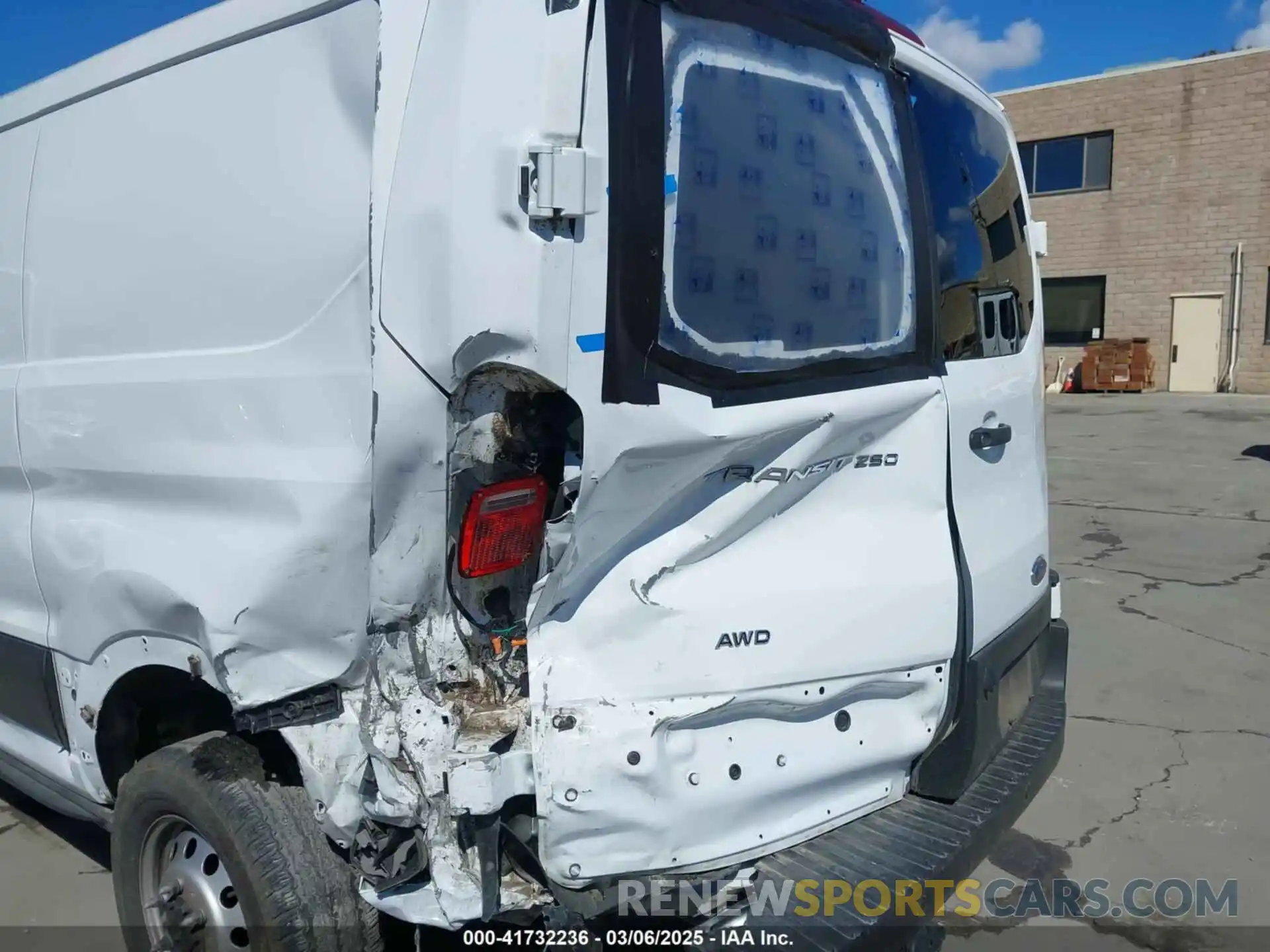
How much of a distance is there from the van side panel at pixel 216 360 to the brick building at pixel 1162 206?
82.5 feet

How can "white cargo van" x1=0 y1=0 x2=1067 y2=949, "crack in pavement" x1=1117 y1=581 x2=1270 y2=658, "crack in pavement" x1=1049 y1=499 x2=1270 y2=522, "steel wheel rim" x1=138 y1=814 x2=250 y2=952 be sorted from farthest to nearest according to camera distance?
"crack in pavement" x1=1049 y1=499 x2=1270 y2=522, "crack in pavement" x1=1117 y1=581 x2=1270 y2=658, "steel wheel rim" x1=138 y1=814 x2=250 y2=952, "white cargo van" x1=0 y1=0 x2=1067 y2=949

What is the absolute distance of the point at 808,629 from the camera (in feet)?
6.89

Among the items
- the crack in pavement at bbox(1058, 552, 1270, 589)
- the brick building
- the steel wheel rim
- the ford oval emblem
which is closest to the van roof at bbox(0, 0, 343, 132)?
the steel wheel rim

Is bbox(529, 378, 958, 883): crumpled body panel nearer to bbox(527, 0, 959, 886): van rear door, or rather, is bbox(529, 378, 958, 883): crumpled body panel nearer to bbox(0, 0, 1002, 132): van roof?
bbox(527, 0, 959, 886): van rear door

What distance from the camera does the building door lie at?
23.0m

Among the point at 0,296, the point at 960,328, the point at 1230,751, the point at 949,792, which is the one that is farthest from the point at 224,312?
the point at 1230,751

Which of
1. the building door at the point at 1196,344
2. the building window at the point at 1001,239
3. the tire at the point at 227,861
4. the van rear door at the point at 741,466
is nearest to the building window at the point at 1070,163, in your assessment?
the building door at the point at 1196,344

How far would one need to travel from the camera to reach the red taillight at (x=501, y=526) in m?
2.01

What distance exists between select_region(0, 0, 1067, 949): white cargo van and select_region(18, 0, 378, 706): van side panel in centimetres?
1

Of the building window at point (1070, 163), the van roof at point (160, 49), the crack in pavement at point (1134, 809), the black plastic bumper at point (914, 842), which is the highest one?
the building window at point (1070, 163)

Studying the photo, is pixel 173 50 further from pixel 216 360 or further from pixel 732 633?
pixel 732 633

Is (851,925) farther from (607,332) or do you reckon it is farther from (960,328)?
(960,328)

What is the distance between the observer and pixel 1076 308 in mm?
25078

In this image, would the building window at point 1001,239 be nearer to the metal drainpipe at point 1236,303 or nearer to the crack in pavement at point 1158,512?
the crack in pavement at point 1158,512
